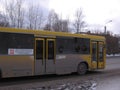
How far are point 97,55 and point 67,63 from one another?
329 centimetres

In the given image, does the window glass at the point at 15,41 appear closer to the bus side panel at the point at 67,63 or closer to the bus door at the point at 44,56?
the bus door at the point at 44,56

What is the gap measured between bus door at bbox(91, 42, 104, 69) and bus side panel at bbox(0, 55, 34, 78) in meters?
5.87

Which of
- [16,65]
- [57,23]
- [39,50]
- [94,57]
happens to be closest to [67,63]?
[39,50]

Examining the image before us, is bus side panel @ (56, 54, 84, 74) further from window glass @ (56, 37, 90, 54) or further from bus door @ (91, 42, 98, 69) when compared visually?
bus door @ (91, 42, 98, 69)

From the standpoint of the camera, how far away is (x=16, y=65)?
1688 centimetres

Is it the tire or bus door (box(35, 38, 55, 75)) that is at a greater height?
bus door (box(35, 38, 55, 75))

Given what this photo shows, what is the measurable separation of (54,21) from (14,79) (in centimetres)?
4713

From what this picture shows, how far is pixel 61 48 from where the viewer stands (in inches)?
766

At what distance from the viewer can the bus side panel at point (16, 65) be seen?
1631 centimetres

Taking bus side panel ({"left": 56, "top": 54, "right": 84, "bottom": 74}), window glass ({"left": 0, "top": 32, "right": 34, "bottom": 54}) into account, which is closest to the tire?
bus side panel ({"left": 56, "top": 54, "right": 84, "bottom": 74})

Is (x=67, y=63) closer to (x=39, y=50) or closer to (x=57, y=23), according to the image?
(x=39, y=50)

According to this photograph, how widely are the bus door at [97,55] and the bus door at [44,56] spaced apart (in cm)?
418

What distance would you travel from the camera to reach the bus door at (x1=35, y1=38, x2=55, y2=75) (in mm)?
17922

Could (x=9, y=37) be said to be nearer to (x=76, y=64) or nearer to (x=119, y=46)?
(x=76, y=64)
